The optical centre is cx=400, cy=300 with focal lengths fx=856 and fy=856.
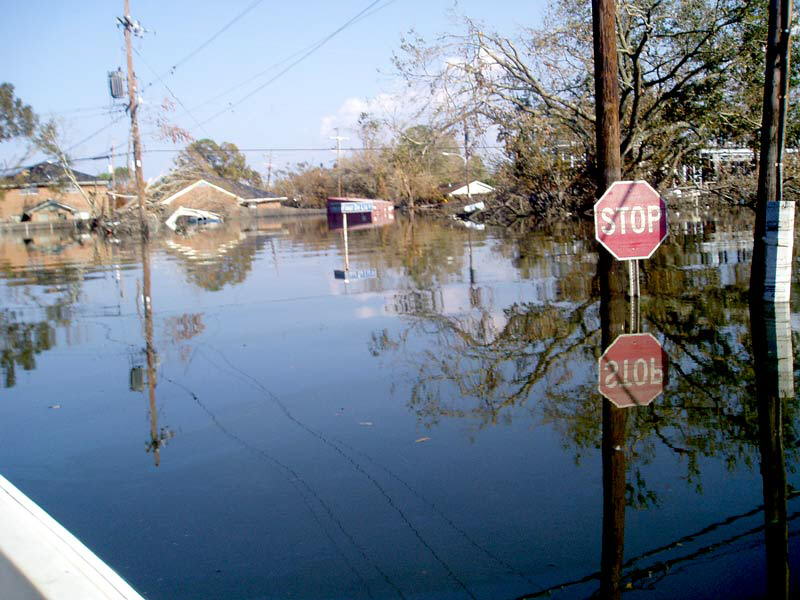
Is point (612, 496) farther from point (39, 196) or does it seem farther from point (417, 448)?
point (39, 196)

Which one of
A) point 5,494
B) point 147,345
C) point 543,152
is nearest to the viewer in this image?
point 5,494

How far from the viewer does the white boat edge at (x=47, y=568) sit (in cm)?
225

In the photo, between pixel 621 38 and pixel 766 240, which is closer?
pixel 766 240

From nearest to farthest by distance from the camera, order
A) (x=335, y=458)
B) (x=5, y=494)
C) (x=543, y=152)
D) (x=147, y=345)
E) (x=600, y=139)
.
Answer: (x=5, y=494), (x=335, y=458), (x=147, y=345), (x=600, y=139), (x=543, y=152)

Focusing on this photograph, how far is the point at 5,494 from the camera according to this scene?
9.43ft

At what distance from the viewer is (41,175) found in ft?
281

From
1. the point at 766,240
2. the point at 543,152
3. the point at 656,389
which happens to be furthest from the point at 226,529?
the point at 543,152

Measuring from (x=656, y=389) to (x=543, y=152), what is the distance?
100 feet

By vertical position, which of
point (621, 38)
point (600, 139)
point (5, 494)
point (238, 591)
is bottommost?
point (238, 591)

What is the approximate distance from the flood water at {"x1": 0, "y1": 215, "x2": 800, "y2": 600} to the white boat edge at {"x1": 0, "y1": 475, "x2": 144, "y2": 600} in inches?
59.8

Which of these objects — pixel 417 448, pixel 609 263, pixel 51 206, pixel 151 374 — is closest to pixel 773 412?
pixel 417 448

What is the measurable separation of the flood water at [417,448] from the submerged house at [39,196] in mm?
73878

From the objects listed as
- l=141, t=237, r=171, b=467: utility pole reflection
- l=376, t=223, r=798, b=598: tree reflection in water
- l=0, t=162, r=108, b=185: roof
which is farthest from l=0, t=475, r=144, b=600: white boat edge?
l=0, t=162, r=108, b=185: roof

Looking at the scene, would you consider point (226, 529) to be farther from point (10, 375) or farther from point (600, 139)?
point (600, 139)
